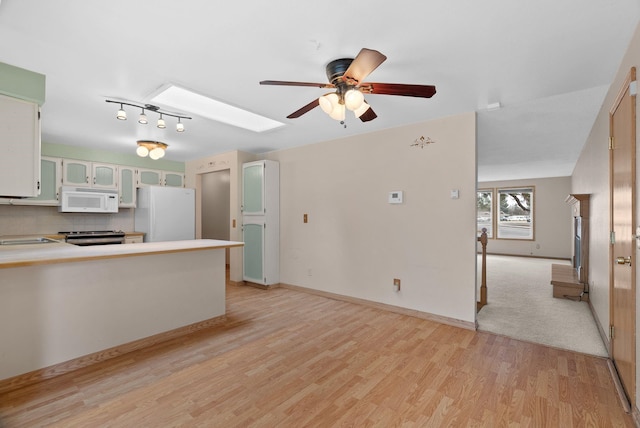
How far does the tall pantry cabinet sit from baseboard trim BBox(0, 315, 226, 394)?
5.74 feet

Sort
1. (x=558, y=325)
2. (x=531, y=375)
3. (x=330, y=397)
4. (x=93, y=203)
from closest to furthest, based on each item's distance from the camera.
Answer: (x=330, y=397) → (x=531, y=375) → (x=558, y=325) → (x=93, y=203)

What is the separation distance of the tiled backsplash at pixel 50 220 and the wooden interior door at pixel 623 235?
665cm

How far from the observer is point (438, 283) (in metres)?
3.44

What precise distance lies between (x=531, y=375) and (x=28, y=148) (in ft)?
14.0

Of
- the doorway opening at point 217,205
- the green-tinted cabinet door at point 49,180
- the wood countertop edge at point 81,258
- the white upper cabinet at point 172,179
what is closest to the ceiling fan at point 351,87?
the wood countertop edge at point 81,258

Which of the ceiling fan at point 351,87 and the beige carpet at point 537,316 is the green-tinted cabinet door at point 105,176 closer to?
the ceiling fan at point 351,87

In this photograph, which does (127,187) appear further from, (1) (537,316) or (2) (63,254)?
(1) (537,316)

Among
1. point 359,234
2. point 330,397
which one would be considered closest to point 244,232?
point 359,234

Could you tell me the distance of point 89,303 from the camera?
2436mm

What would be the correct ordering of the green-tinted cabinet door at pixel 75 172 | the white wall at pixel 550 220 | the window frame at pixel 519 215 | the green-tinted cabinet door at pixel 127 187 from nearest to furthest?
the green-tinted cabinet door at pixel 75 172
the green-tinted cabinet door at pixel 127 187
the white wall at pixel 550 220
the window frame at pixel 519 215

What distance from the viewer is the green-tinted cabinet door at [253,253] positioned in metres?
4.89

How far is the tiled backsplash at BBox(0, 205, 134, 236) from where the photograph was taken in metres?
4.49

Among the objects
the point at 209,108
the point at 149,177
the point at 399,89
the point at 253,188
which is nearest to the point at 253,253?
the point at 253,188

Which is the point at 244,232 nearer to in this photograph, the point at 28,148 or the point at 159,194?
the point at 159,194
